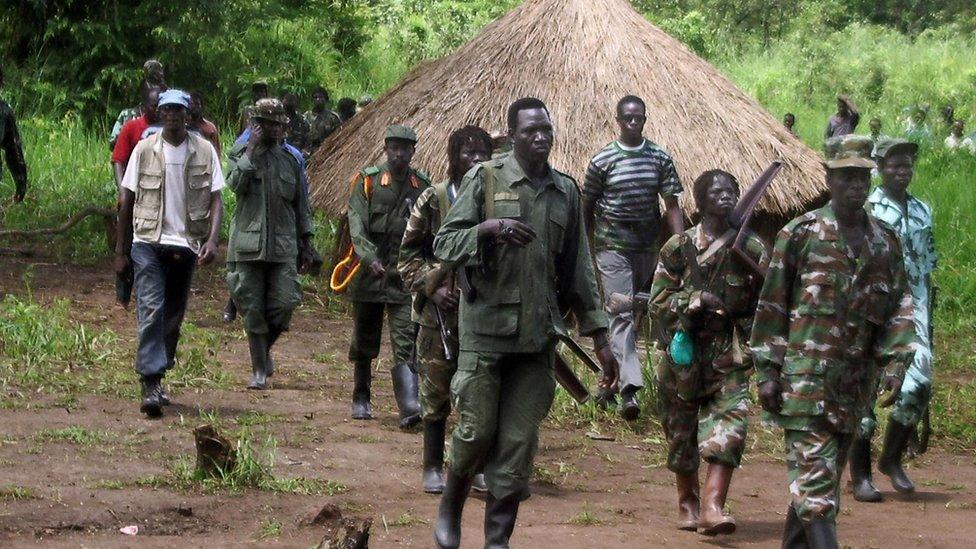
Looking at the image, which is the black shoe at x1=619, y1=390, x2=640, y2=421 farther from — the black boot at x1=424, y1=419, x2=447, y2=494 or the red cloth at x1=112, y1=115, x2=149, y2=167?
the red cloth at x1=112, y1=115, x2=149, y2=167

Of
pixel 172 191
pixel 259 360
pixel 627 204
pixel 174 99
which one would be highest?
pixel 174 99

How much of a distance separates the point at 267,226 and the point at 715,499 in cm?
379

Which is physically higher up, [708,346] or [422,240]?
[422,240]

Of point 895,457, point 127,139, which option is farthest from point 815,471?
point 127,139

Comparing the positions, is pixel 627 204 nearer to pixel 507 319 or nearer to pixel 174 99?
pixel 174 99

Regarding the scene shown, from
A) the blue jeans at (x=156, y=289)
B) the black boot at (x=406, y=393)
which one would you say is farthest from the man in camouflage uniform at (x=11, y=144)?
the black boot at (x=406, y=393)

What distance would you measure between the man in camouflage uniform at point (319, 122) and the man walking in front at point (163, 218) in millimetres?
9678

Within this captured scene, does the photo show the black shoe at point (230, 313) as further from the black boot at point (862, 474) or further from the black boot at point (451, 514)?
the black boot at point (451, 514)

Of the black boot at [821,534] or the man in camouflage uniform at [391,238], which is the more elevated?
the man in camouflage uniform at [391,238]

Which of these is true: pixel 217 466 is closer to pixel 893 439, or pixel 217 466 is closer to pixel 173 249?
pixel 173 249

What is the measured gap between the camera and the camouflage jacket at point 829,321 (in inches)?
221

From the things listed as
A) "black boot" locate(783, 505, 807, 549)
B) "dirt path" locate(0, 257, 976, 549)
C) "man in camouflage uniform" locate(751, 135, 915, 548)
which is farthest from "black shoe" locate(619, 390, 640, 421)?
"man in camouflage uniform" locate(751, 135, 915, 548)

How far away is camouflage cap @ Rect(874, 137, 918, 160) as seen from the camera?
7.43 m

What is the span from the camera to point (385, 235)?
860 centimetres
